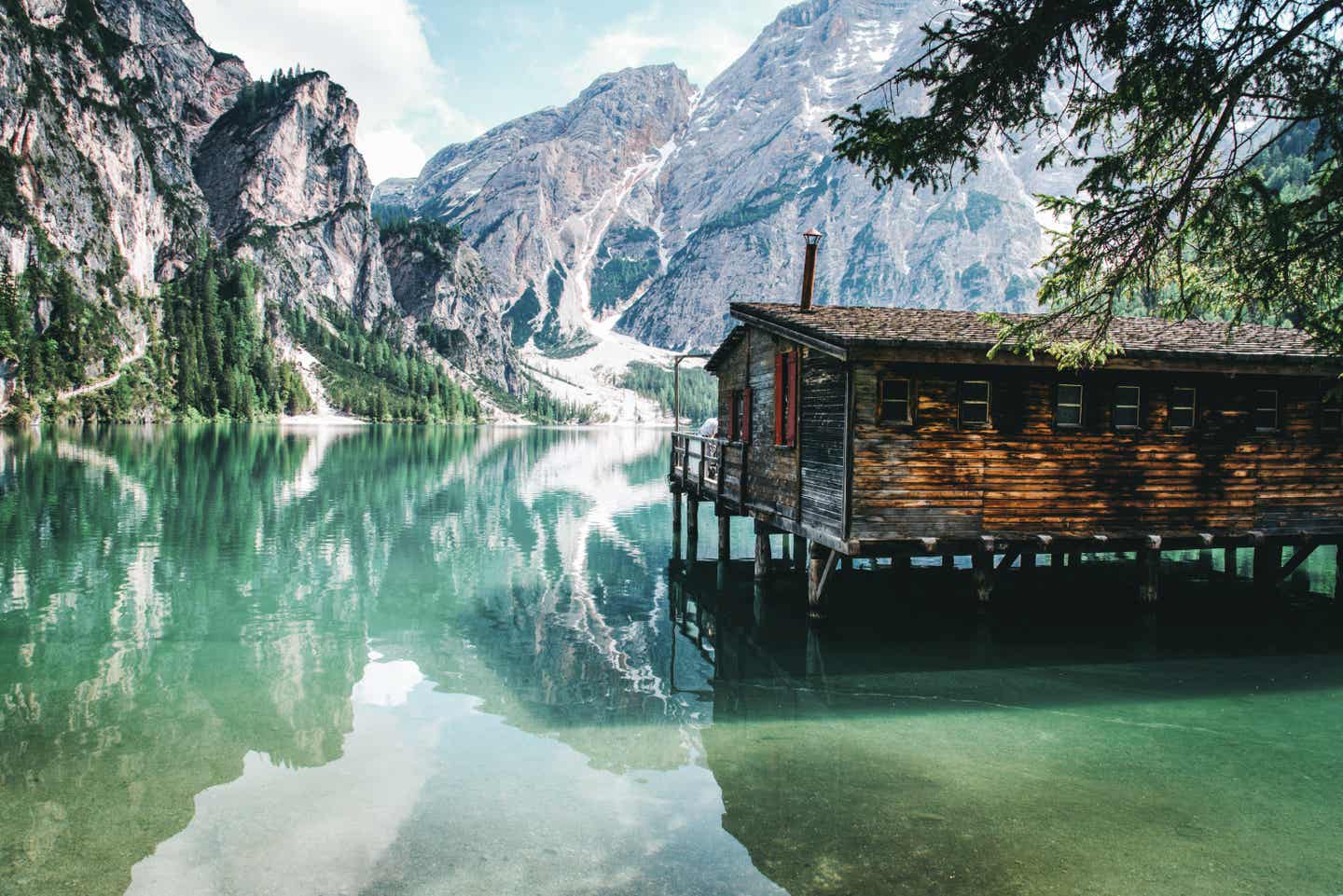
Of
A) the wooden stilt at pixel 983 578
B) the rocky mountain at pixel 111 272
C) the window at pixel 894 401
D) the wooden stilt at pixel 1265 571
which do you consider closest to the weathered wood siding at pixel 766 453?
the window at pixel 894 401

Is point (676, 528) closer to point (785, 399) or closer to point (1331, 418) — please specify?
point (785, 399)

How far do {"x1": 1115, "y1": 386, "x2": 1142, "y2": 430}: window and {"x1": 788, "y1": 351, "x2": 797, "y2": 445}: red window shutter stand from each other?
7.06 metres

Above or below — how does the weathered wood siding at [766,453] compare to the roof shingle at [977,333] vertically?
below

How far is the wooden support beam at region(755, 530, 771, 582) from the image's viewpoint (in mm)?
23078

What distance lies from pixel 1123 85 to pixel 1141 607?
597 inches

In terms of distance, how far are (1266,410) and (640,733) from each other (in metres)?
17.0

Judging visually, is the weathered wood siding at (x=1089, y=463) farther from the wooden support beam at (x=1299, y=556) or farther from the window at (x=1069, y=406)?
the wooden support beam at (x=1299, y=556)

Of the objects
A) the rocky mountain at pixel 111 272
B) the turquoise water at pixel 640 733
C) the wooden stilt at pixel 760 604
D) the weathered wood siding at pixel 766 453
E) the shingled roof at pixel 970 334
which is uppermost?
the rocky mountain at pixel 111 272

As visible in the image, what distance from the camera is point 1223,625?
1919 centimetres

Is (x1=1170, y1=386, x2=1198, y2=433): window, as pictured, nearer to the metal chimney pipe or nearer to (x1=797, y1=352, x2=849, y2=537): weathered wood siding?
(x1=797, y1=352, x2=849, y2=537): weathered wood siding

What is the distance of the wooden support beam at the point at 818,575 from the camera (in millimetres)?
18953

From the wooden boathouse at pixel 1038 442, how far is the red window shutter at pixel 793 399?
0.19ft

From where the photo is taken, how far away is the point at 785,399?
68.3 ft

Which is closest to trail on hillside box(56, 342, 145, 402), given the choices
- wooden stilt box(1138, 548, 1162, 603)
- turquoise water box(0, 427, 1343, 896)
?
Result: turquoise water box(0, 427, 1343, 896)
